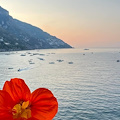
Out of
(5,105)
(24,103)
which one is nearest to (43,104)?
(24,103)

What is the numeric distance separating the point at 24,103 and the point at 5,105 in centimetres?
10

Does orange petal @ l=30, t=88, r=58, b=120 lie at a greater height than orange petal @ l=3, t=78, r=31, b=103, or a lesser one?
lesser

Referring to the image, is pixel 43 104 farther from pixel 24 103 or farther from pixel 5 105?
pixel 5 105

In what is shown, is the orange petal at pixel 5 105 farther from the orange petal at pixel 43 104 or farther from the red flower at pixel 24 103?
the orange petal at pixel 43 104

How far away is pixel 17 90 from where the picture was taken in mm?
1064

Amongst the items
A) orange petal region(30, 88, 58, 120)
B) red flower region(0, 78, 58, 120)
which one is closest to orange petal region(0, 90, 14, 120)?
red flower region(0, 78, 58, 120)

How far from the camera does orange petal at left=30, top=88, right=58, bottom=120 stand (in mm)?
1002

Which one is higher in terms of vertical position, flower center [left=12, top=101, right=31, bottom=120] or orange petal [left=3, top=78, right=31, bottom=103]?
orange petal [left=3, top=78, right=31, bottom=103]

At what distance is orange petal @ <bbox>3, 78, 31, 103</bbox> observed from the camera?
105 cm

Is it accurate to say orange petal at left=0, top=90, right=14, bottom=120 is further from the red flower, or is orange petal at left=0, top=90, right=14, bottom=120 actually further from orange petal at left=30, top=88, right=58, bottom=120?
orange petal at left=30, top=88, right=58, bottom=120

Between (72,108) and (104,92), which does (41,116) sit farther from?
(104,92)

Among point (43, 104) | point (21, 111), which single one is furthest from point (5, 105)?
point (43, 104)

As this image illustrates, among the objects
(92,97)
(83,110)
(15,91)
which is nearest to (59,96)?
(92,97)

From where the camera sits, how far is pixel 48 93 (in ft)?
3.29
